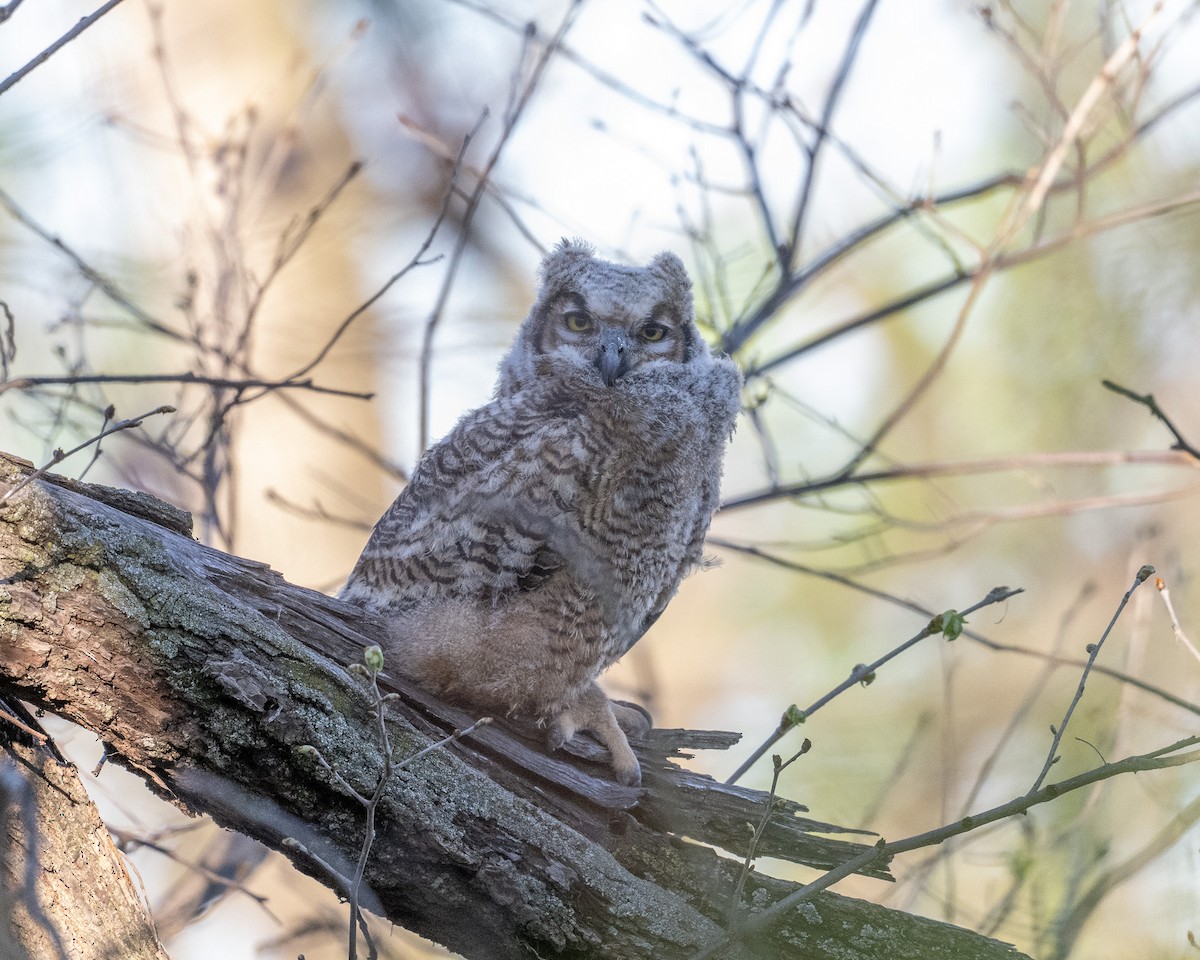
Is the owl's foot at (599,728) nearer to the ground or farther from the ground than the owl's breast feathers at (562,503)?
nearer to the ground

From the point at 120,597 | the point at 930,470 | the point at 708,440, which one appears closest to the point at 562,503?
the point at 708,440

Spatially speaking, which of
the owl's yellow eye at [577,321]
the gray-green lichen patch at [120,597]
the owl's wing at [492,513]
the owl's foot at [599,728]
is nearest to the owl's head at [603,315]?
the owl's yellow eye at [577,321]

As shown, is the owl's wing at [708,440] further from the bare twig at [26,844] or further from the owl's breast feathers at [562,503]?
the bare twig at [26,844]

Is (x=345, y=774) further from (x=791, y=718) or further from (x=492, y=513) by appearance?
(x=791, y=718)

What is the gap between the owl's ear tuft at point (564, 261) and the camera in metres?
3.70

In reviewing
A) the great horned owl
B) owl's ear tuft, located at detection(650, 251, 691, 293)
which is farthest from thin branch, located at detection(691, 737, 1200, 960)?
owl's ear tuft, located at detection(650, 251, 691, 293)

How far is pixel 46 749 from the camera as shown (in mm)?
2256

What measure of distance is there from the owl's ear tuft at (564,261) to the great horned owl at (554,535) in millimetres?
500

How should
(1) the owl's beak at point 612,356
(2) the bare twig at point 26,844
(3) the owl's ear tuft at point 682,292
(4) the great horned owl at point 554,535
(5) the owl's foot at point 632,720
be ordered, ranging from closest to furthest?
(2) the bare twig at point 26,844
(4) the great horned owl at point 554,535
(1) the owl's beak at point 612,356
(5) the owl's foot at point 632,720
(3) the owl's ear tuft at point 682,292

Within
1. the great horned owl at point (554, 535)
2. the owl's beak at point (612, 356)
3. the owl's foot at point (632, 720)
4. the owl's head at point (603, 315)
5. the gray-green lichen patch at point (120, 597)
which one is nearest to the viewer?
the gray-green lichen patch at point (120, 597)

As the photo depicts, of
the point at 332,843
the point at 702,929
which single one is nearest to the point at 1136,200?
the point at 702,929

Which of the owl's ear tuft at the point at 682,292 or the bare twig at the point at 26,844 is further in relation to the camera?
the owl's ear tuft at the point at 682,292

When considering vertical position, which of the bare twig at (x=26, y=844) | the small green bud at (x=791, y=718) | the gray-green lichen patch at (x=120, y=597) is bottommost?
the bare twig at (x=26, y=844)

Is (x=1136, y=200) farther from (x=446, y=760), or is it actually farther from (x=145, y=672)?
(x=145, y=672)
